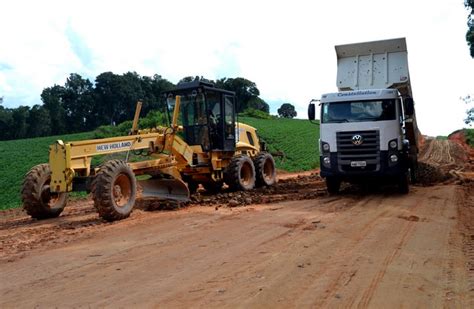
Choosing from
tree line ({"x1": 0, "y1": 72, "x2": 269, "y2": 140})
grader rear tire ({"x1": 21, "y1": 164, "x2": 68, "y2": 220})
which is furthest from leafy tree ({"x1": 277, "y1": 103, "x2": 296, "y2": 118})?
grader rear tire ({"x1": 21, "y1": 164, "x2": 68, "y2": 220})

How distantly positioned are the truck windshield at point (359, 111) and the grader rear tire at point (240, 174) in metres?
2.72

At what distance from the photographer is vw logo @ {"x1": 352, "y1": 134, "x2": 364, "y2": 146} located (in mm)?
12906

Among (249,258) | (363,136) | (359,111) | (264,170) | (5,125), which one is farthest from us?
(5,125)

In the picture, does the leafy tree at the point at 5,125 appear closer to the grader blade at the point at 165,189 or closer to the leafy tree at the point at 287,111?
the leafy tree at the point at 287,111

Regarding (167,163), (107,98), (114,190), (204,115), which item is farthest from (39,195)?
(107,98)

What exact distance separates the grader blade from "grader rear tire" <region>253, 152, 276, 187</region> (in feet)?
12.2

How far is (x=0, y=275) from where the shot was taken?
623cm

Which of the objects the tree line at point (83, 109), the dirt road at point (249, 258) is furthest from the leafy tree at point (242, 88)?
the dirt road at point (249, 258)

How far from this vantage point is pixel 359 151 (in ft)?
42.6

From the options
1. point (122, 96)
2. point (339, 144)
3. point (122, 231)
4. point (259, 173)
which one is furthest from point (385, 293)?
point (122, 96)

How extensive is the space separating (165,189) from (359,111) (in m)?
5.55

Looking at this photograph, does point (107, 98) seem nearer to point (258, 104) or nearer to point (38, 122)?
point (38, 122)

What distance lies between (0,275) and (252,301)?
136 inches

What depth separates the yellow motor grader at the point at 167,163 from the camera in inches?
398
